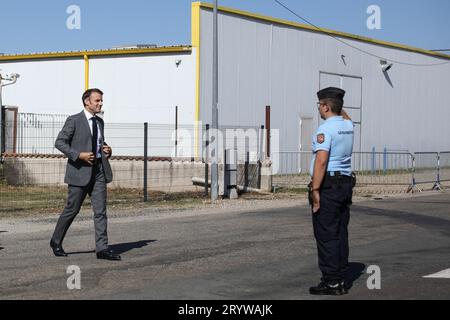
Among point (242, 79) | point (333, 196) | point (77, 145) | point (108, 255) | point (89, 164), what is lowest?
point (108, 255)

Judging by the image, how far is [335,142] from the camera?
738 centimetres

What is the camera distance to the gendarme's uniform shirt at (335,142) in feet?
24.1

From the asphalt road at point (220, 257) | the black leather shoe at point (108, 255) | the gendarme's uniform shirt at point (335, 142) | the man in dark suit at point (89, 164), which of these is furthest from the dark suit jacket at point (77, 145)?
the gendarme's uniform shirt at point (335, 142)

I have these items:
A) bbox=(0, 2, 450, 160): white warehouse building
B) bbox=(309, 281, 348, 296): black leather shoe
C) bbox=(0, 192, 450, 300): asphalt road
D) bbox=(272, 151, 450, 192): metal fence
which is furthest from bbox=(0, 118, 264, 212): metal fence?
bbox=(309, 281, 348, 296): black leather shoe

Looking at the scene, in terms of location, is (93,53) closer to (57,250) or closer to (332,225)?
(57,250)

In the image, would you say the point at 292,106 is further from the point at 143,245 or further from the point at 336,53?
the point at 143,245

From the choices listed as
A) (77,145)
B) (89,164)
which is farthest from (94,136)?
(89,164)

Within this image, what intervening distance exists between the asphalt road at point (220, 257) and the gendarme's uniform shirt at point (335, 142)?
1274 millimetres

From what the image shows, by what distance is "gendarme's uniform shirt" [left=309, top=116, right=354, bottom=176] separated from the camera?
734 centimetres

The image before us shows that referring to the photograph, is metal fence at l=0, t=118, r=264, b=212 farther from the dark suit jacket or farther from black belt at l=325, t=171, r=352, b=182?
black belt at l=325, t=171, r=352, b=182

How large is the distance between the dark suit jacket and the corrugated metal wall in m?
16.6

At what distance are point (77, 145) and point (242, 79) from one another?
61.2 feet
